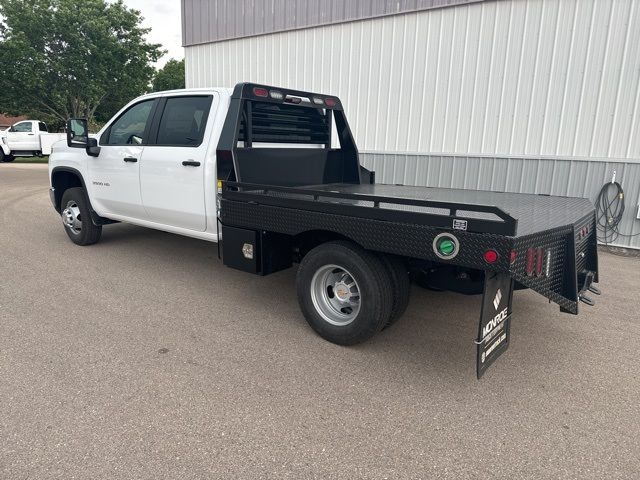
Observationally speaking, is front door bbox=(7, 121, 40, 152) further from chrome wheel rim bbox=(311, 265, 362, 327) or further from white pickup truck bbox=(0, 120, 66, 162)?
chrome wheel rim bbox=(311, 265, 362, 327)

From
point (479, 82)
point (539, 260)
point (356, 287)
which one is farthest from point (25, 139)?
point (539, 260)

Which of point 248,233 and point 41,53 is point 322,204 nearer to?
point 248,233

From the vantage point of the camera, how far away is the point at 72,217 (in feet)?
21.3

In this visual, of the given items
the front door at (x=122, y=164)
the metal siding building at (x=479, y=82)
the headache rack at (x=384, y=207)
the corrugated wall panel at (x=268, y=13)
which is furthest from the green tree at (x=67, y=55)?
the headache rack at (x=384, y=207)

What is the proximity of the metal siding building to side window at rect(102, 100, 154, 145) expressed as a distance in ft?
18.2

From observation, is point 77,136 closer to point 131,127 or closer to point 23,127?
point 131,127

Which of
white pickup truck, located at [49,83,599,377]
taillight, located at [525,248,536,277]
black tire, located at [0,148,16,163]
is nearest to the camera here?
taillight, located at [525,248,536,277]

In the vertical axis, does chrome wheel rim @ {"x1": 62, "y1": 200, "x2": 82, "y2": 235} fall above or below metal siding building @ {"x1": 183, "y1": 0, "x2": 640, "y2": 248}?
below

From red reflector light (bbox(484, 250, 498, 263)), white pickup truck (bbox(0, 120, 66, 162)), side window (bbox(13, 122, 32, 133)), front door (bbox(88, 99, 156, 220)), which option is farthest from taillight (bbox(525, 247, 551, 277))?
side window (bbox(13, 122, 32, 133))

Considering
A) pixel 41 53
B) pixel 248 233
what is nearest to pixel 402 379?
pixel 248 233

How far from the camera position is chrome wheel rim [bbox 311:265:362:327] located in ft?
11.7

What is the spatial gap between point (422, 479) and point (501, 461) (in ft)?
1.51

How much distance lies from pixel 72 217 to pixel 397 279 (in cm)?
517

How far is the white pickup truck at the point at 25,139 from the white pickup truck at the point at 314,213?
66.4 ft
